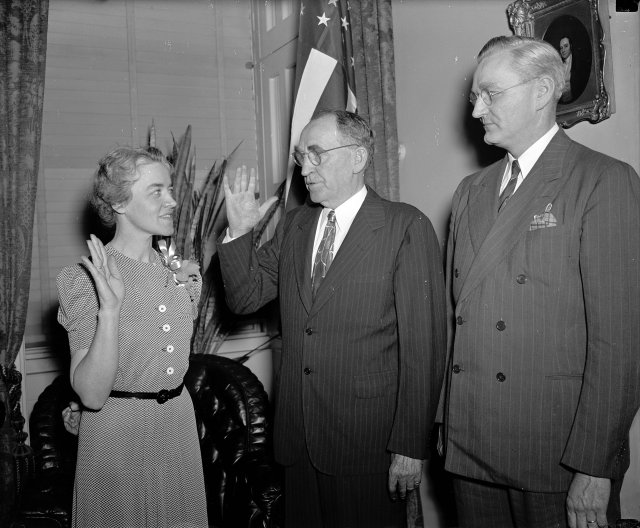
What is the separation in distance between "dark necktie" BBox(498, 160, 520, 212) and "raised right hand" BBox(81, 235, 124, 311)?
1.11 metres

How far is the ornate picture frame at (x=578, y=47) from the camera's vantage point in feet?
6.52

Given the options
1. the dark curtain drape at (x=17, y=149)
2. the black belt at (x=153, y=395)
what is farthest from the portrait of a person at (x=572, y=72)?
the dark curtain drape at (x=17, y=149)

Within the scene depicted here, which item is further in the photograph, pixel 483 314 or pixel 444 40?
pixel 444 40

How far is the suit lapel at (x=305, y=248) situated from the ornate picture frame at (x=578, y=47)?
3.13ft

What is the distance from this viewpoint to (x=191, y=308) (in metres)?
2.02

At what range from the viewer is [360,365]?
6.15 feet

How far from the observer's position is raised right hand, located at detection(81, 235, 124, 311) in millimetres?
1613

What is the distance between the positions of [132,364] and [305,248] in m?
0.67

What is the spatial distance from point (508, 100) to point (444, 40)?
4.08 ft

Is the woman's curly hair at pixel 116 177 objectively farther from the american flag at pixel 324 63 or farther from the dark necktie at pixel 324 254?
the american flag at pixel 324 63

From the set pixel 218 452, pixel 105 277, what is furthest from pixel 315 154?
pixel 218 452

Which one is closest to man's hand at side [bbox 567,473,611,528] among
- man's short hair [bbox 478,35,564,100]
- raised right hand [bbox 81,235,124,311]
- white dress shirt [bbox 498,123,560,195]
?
white dress shirt [bbox 498,123,560,195]

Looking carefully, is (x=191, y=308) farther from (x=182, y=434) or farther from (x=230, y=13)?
(x=230, y=13)

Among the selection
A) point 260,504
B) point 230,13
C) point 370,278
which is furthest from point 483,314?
point 230,13
